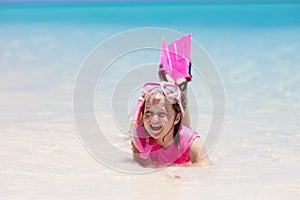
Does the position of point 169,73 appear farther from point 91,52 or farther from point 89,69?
point 91,52

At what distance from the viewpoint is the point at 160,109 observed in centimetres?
301

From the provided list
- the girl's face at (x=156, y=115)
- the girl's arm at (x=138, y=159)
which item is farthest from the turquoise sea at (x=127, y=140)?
the girl's face at (x=156, y=115)

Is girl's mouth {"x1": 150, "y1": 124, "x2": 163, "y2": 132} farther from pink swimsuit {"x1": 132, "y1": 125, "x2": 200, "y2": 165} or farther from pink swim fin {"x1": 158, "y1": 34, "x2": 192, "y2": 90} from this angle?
pink swim fin {"x1": 158, "y1": 34, "x2": 192, "y2": 90}

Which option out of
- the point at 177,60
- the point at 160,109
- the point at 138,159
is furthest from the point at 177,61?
the point at 138,159

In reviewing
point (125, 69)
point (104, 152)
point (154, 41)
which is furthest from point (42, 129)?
point (154, 41)

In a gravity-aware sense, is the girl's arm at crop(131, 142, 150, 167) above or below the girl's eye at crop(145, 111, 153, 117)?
below

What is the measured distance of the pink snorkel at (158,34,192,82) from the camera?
12.2 feet

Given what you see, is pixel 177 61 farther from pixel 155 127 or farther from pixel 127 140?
pixel 155 127

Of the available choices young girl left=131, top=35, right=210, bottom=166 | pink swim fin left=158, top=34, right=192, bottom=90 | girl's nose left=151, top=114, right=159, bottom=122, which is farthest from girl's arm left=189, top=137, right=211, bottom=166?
pink swim fin left=158, top=34, right=192, bottom=90

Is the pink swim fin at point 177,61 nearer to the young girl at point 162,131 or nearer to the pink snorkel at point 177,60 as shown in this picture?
the pink snorkel at point 177,60

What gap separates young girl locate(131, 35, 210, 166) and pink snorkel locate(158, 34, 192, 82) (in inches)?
22.0

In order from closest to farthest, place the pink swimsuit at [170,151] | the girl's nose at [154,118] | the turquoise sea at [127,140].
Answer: the turquoise sea at [127,140] < the girl's nose at [154,118] < the pink swimsuit at [170,151]

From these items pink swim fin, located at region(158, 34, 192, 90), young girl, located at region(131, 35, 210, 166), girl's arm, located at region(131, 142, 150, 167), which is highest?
pink swim fin, located at region(158, 34, 192, 90)

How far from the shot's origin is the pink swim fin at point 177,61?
3.71 metres
